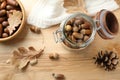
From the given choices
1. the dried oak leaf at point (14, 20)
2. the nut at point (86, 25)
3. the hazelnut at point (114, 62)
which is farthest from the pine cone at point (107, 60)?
the dried oak leaf at point (14, 20)

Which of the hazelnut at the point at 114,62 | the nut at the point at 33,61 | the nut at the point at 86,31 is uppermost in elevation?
the nut at the point at 86,31

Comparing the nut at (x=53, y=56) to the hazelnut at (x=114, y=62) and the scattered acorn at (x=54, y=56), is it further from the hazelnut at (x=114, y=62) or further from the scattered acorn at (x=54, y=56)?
the hazelnut at (x=114, y=62)

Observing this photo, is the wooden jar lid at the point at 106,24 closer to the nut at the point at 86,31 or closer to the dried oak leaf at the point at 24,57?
the nut at the point at 86,31

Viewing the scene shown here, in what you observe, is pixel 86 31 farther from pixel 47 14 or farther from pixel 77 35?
pixel 47 14

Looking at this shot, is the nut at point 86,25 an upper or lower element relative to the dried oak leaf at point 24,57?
upper

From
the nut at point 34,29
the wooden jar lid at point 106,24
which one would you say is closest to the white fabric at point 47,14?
the nut at point 34,29

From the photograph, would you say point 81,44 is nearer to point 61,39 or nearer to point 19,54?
point 61,39

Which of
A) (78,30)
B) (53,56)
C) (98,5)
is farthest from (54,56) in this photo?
(98,5)
